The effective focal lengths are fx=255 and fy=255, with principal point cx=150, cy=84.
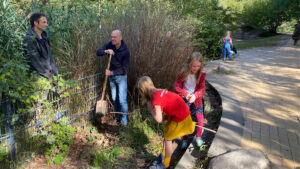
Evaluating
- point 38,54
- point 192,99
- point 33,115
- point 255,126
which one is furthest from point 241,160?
point 38,54

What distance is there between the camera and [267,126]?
400 cm

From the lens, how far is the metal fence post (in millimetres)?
2999

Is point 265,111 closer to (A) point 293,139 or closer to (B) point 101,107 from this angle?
(A) point 293,139

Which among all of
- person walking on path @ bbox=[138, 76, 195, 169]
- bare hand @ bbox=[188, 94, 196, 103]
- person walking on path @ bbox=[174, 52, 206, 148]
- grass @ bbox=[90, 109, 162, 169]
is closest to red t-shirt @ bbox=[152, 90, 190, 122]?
person walking on path @ bbox=[138, 76, 195, 169]

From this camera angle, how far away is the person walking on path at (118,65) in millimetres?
4117

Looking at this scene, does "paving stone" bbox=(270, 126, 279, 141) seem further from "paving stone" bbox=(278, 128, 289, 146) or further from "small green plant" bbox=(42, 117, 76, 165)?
"small green plant" bbox=(42, 117, 76, 165)

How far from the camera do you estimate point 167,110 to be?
299 cm

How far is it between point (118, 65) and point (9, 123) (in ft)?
6.07

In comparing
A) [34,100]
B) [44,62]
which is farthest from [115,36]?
[34,100]

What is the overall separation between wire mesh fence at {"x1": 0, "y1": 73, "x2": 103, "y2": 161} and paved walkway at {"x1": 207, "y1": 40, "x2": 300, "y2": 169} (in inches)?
88.8

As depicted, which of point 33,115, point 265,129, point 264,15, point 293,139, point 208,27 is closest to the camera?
point 33,115

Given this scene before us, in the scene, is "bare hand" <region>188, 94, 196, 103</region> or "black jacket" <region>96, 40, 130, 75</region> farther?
"black jacket" <region>96, 40, 130, 75</region>

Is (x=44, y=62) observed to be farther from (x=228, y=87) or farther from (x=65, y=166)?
(x=228, y=87)

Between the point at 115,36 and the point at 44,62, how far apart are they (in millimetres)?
1156
